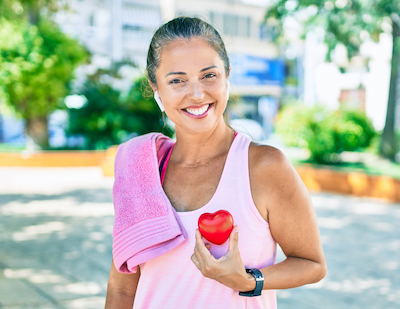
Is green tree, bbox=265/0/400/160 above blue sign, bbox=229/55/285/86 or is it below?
below

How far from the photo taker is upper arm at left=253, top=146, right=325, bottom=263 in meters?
1.46

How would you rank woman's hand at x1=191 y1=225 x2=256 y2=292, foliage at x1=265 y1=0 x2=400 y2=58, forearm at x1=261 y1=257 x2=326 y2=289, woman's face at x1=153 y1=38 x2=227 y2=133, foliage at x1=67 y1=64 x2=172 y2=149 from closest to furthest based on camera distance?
1. woman's hand at x1=191 y1=225 x2=256 y2=292
2. forearm at x1=261 y1=257 x2=326 y2=289
3. woman's face at x1=153 y1=38 x2=227 y2=133
4. foliage at x1=265 y1=0 x2=400 y2=58
5. foliage at x1=67 y1=64 x2=172 y2=149

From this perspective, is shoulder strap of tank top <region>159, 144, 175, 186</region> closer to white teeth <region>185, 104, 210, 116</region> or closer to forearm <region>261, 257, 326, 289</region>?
white teeth <region>185, 104, 210, 116</region>

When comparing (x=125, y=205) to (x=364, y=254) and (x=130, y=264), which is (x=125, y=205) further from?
(x=364, y=254)

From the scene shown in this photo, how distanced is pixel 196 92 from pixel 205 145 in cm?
25

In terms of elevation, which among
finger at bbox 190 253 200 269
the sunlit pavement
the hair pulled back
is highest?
the hair pulled back

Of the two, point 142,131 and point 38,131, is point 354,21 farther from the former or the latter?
point 38,131

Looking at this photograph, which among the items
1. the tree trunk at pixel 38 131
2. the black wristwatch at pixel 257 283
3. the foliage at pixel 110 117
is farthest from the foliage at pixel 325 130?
the black wristwatch at pixel 257 283

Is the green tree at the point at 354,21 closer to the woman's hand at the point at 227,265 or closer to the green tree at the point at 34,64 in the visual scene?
the green tree at the point at 34,64

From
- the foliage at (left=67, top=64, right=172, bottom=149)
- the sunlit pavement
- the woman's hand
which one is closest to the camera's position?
the woman's hand

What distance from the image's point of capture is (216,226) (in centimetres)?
139

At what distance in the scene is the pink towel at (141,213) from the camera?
60.4 inches

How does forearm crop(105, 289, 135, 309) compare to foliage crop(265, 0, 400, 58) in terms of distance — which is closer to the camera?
forearm crop(105, 289, 135, 309)

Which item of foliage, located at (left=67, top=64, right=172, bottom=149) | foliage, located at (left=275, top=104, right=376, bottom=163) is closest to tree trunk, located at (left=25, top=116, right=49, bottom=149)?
foliage, located at (left=67, top=64, right=172, bottom=149)
